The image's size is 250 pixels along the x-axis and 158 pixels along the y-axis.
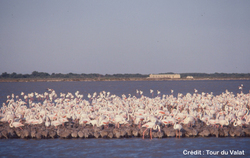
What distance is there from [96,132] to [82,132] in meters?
0.69

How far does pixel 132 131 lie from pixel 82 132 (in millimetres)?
2489

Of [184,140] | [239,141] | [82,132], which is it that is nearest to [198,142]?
[184,140]

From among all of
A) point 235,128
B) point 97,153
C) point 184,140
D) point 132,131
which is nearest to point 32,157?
point 97,153

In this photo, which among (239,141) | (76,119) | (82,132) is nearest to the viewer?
(239,141)

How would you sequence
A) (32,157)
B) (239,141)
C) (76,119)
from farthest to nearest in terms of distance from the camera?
(76,119)
(239,141)
(32,157)

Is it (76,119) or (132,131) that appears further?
(76,119)

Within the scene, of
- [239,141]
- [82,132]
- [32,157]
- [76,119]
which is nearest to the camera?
[32,157]

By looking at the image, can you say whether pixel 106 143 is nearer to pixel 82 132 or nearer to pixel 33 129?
pixel 82 132

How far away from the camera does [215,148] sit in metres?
14.4

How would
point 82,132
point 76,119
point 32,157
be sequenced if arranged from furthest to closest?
point 76,119 → point 82,132 → point 32,157

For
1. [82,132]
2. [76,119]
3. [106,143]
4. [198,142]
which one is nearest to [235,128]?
[198,142]

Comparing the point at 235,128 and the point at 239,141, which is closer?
the point at 239,141

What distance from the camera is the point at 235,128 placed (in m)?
16.8

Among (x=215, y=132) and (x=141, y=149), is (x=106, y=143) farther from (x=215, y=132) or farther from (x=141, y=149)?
(x=215, y=132)
